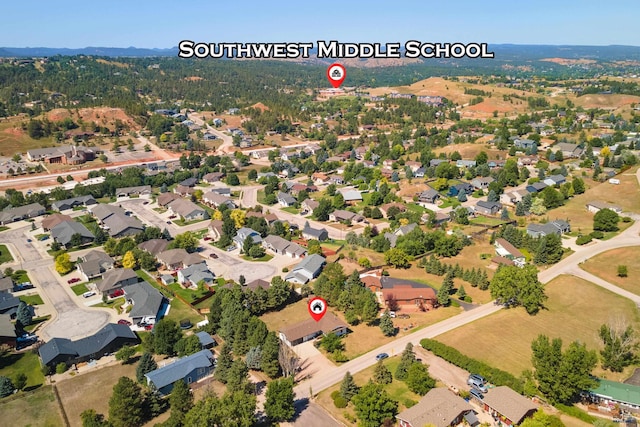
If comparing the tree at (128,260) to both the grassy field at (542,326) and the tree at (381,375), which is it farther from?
the grassy field at (542,326)

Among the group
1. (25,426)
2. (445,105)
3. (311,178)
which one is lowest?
(25,426)

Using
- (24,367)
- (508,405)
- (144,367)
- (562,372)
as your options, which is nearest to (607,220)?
(562,372)

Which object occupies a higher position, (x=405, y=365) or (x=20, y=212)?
(x=20, y=212)

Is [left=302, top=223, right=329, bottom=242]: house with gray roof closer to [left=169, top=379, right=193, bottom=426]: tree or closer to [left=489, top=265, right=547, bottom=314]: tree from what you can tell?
[left=489, top=265, right=547, bottom=314]: tree

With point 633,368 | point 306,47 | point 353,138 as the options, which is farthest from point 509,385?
point 353,138

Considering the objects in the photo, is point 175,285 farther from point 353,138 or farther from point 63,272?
point 353,138

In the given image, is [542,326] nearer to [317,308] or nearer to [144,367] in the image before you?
[317,308]
